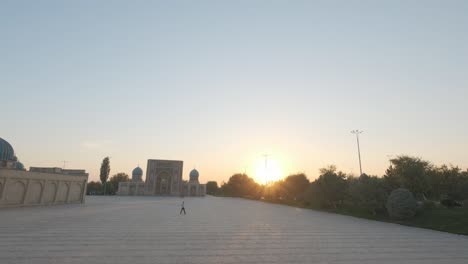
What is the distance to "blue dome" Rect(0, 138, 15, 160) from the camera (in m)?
42.0

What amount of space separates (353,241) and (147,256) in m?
10.2

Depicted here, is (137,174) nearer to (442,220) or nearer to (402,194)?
(402,194)

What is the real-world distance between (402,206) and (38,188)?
40.5m

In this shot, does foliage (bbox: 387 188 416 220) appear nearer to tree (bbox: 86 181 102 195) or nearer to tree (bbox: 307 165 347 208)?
tree (bbox: 307 165 347 208)

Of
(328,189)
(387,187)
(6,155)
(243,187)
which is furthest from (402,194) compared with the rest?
(243,187)

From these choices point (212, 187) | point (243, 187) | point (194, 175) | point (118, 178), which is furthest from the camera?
point (212, 187)

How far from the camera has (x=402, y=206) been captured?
83.0 feet

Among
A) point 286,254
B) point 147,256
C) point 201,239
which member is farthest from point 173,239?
point 286,254

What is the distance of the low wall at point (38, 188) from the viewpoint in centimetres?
3288

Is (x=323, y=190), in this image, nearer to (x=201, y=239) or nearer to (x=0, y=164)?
(x=201, y=239)

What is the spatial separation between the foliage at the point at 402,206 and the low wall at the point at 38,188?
38.1m

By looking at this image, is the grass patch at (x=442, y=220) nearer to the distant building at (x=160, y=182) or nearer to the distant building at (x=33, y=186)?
the distant building at (x=33, y=186)

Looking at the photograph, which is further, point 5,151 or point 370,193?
point 5,151

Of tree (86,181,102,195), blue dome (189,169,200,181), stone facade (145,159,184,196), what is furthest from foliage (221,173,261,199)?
tree (86,181,102,195)
